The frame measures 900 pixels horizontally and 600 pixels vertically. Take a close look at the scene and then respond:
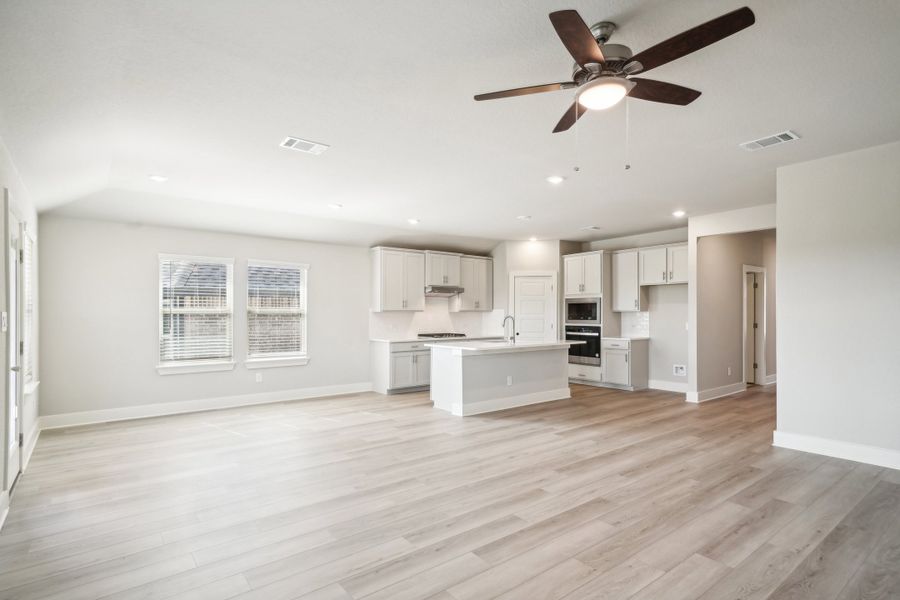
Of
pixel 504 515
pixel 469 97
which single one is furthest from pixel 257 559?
pixel 469 97

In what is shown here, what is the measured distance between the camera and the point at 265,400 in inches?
269

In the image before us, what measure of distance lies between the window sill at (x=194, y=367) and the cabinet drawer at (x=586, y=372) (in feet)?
18.4

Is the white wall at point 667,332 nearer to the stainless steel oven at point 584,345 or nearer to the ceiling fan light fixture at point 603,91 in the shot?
the stainless steel oven at point 584,345

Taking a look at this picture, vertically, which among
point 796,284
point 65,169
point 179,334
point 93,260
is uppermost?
point 65,169

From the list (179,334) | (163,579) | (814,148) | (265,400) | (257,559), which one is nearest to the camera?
(163,579)

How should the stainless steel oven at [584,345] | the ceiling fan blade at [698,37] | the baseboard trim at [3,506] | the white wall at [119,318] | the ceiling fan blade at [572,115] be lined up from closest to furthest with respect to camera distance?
the ceiling fan blade at [698,37], the ceiling fan blade at [572,115], the baseboard trim at [3,506], the white wall at [119,318], the stainless steel oven at [584,345]

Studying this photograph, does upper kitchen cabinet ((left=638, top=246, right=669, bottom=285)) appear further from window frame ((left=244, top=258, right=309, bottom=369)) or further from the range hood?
window frame ((left=244, top=258, right=309, bottom=369))

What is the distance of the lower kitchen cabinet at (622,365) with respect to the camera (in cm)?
770

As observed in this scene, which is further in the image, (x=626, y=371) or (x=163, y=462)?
(x=626, y=371)

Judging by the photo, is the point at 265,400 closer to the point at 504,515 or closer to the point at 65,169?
the point at 65,169

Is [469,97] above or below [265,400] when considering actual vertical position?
above

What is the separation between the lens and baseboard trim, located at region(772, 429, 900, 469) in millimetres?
3877

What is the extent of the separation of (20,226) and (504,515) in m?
4.43

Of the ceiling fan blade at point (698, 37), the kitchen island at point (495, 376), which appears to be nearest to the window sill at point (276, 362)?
the kitchen island at point (495, 376)
